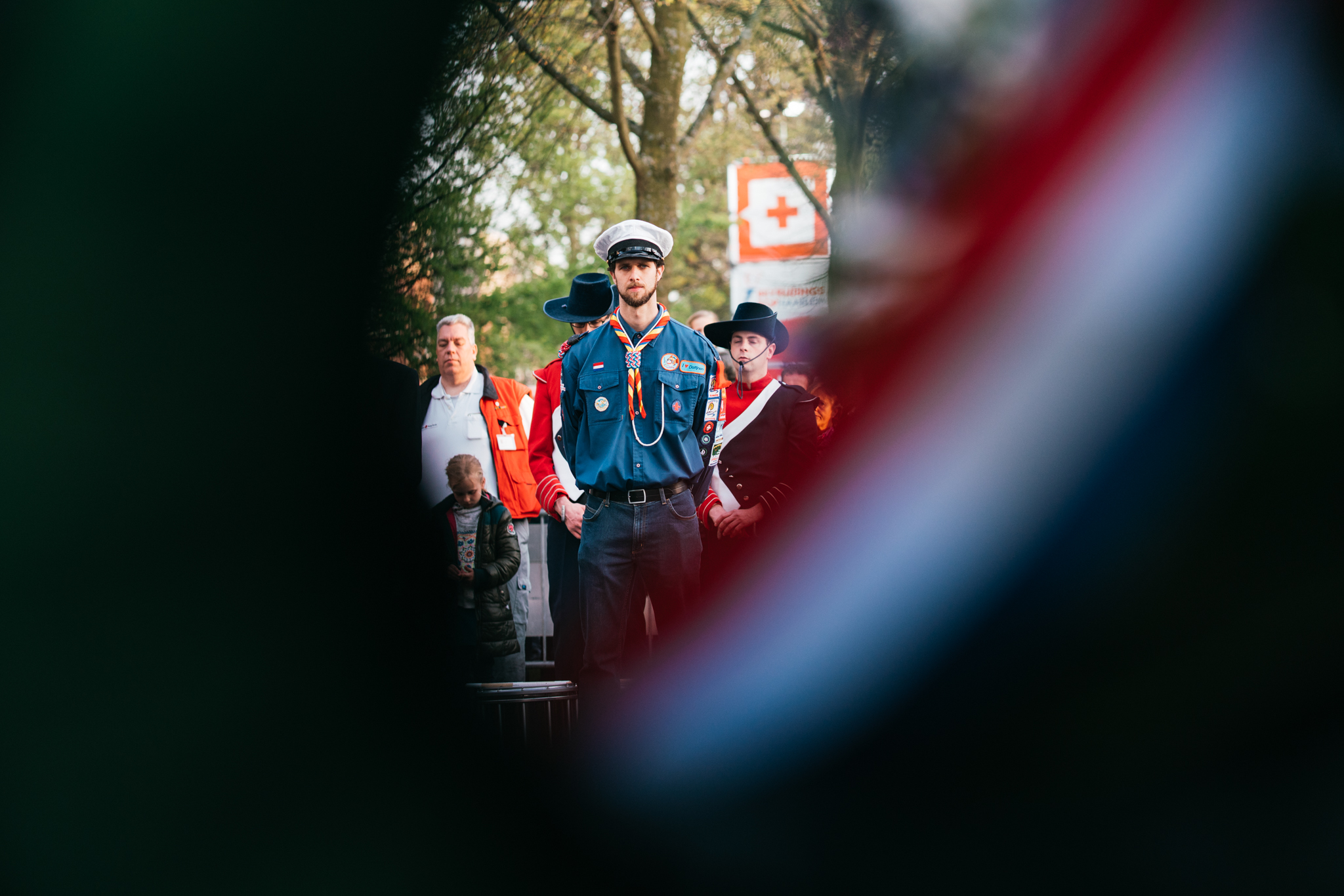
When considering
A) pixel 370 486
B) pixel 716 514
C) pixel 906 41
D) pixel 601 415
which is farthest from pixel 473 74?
pixel 716 514

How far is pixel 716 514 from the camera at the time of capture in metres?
3.15

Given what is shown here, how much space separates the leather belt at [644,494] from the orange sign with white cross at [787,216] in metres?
1.82

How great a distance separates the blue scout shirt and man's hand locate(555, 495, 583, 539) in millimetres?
175

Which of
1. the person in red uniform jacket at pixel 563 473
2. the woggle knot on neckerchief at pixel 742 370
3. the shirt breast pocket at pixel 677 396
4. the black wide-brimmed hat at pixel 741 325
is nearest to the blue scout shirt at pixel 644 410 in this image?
the shirt breast pocket at pixel 677 396

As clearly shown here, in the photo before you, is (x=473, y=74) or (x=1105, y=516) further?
(x=473, y=74)

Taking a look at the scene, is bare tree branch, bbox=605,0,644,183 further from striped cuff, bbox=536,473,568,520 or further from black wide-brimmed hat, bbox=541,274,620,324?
striped cuff, bbox=536,473,568,520

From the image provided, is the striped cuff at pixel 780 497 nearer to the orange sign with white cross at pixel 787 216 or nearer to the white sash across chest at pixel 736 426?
the orange sign with white cross at pixel 787 216

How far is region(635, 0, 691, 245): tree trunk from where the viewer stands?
6145 millimetres

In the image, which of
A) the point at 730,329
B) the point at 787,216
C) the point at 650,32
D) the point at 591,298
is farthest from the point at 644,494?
the point at 650,32

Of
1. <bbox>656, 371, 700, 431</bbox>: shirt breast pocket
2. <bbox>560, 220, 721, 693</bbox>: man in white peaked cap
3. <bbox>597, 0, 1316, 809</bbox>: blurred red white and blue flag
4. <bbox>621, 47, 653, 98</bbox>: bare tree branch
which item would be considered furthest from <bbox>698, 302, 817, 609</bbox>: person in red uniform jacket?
<bbox>621, 47, 653, 98</bbox>: bare tree branch

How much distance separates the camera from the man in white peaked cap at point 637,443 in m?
3.02

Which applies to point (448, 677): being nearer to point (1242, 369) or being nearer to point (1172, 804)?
point (1172, 804)

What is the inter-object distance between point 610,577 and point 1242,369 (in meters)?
2.39

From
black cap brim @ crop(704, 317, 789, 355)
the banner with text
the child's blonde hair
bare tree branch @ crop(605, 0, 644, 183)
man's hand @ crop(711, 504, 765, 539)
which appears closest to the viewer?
the banner with text
